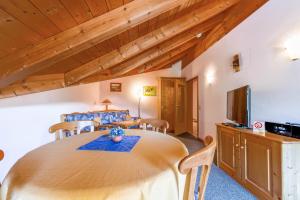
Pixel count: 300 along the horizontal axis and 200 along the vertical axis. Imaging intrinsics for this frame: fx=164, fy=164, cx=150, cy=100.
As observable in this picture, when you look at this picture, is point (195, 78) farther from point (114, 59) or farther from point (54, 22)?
point (54, 22)

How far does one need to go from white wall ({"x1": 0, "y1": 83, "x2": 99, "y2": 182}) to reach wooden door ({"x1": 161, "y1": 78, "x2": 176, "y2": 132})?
3.23 metres

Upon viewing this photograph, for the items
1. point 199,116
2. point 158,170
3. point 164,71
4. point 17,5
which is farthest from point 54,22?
point 164,71

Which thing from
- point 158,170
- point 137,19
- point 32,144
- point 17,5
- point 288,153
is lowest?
point 32,144

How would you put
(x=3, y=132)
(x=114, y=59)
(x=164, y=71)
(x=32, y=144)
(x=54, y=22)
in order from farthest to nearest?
1. (x=164, y=71)
2. (x=114, y=59)
3. (x=32, y=144)
4. (x=3, y=132)
5. (x=54, y=22)

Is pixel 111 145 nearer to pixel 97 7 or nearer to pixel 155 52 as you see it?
pixel 97 7

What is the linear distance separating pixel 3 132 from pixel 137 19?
220cm

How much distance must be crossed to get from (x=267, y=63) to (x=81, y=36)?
2.42 metres

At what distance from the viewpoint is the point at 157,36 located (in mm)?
2729

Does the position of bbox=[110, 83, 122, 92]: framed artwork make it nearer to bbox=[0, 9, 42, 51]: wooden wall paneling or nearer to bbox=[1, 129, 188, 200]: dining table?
bbox=[0, 9, 42, 51]: wooden wall paneling

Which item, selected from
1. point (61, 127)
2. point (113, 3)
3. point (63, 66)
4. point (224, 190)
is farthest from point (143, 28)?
point (224, 190)

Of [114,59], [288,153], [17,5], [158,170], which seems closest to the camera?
[158,170]

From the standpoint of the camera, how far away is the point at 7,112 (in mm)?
2156

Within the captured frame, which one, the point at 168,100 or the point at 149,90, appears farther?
the point at 149,90

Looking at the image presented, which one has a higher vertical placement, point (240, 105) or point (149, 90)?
point (149, 90)
